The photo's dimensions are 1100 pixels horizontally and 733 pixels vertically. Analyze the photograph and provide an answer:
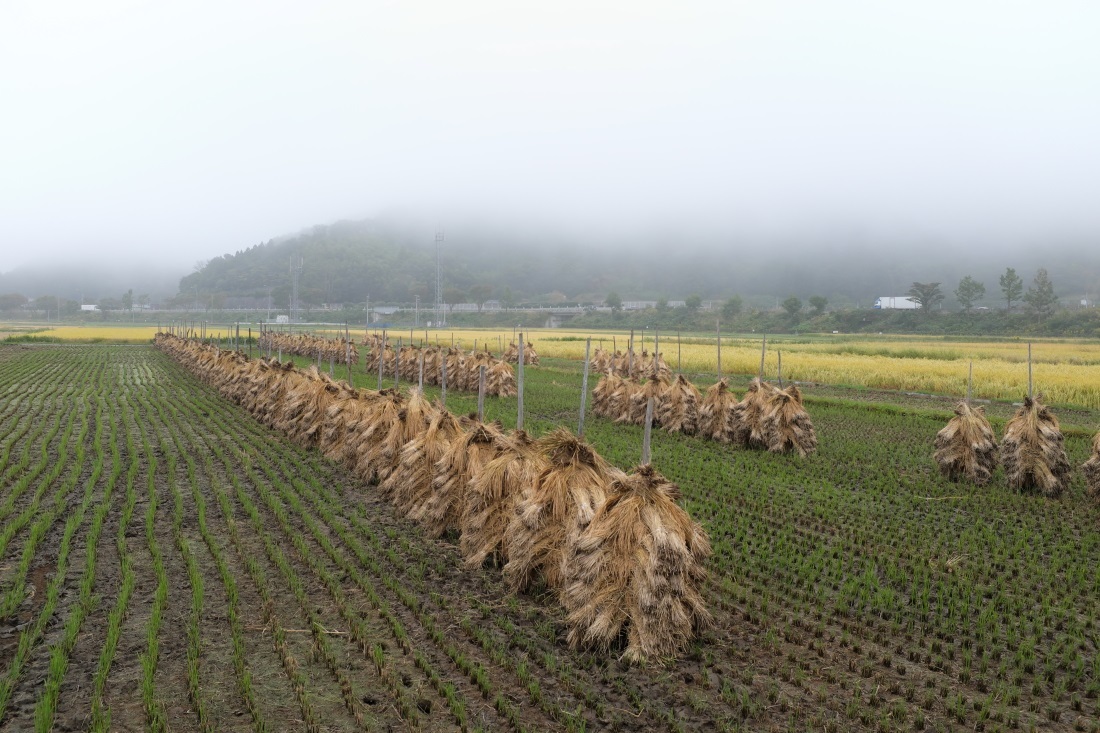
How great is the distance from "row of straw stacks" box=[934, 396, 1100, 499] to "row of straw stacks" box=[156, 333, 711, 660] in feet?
30.2

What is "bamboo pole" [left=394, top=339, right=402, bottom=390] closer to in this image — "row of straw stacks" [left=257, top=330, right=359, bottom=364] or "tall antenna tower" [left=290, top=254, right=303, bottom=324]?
"row of straw stacks" [left=257, top=330, right=359, bottom=364]

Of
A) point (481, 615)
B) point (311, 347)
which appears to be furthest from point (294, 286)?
point (481, 615)

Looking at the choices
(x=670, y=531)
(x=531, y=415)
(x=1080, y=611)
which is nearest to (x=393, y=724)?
(x=670, y=531)

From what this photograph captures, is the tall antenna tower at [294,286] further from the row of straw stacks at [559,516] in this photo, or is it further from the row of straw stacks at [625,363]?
the row of straw stacks at [559,516]

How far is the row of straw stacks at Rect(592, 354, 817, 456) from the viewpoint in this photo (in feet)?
58.2

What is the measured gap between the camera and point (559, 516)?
336 inches

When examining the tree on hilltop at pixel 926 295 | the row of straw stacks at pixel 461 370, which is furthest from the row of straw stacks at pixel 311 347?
the tree on hilltop at pixel 926 295

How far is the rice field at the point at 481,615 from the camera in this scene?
6035mm

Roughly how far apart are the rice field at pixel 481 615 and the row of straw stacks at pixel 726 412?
3.01 m

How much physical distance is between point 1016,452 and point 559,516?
10.3m

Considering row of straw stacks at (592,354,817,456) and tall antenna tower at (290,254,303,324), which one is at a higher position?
tall antenna tower at (290,254,303,324)

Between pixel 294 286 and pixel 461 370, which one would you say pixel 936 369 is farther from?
pixel 294 286

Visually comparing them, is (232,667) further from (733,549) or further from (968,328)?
(968,328)

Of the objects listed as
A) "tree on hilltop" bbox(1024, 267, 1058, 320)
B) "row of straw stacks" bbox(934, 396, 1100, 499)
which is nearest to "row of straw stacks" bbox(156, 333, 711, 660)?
"row of straw stacks" bbox(934, 396, 1100, 499)
